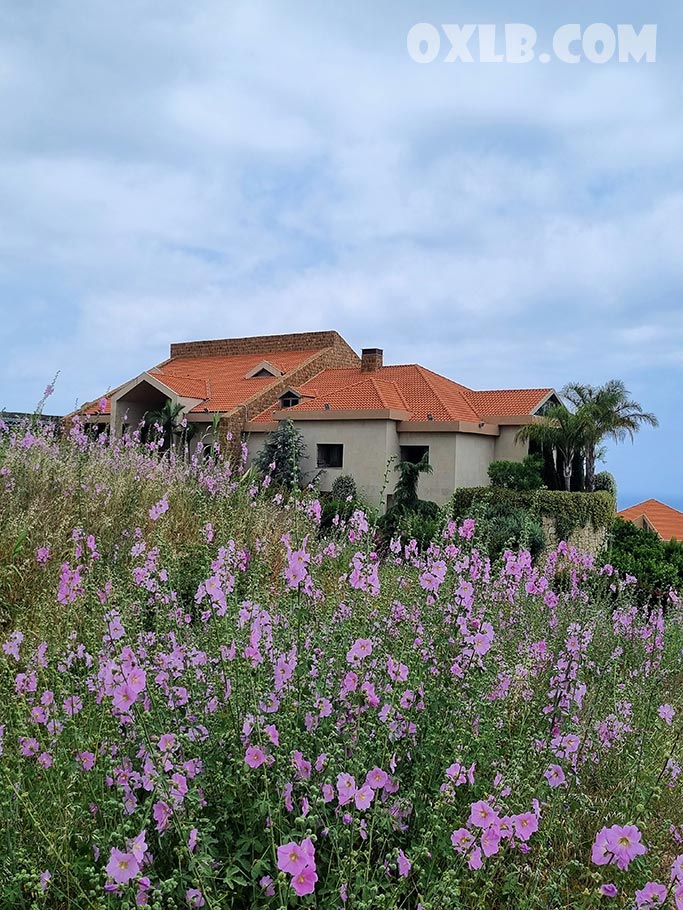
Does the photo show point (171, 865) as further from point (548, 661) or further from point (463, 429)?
point (463, 429)

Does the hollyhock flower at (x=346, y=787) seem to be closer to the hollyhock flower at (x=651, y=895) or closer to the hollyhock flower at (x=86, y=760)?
the hollyhock flower at (x=651, y=895)

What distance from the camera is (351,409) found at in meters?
24.4

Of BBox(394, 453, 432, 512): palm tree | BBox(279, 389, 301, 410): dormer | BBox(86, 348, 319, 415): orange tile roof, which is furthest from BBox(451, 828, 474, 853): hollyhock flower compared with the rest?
BBox(279, 389, 301, 410): dormer

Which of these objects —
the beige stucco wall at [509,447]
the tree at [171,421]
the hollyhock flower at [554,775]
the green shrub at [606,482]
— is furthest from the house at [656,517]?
the hollyhock flower at [554,775]

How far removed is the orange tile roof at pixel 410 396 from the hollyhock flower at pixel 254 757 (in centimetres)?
2147

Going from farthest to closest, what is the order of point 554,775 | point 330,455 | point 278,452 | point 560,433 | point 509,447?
point 509,447 → point 330,455 → point 560,433 → point 278,452 → point 554,775

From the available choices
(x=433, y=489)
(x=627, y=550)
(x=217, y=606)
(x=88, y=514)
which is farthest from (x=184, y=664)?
(x=433, y=489)

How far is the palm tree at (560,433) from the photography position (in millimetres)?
24609

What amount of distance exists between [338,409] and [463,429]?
12.6ft

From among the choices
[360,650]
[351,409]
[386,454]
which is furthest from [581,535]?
[360,650]

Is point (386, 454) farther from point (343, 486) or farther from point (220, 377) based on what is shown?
point (220, 377)

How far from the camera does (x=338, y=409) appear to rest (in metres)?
24.7

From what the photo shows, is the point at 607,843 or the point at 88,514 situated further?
the point at 88,514

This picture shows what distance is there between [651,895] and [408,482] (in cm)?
2140
